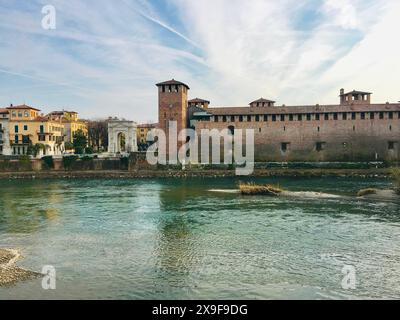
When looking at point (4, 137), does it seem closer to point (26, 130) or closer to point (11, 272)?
point (26, 130)

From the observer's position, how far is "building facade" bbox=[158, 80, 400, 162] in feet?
121

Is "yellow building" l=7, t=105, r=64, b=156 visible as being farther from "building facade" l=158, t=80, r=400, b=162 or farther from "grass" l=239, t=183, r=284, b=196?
"grass" l=239, t=183, r=284, b=196

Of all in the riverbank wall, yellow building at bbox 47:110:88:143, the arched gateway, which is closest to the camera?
the riverbank wall

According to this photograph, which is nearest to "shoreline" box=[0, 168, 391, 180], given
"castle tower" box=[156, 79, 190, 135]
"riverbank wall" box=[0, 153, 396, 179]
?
"riverbank wall" box=[0, 153, 396, 179]

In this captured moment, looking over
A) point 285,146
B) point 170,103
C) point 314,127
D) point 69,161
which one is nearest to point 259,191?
point 285,146

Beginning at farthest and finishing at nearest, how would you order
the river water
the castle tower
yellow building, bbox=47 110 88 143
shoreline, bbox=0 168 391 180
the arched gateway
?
1. yellow building, bbox=47 110 88 143
2. the arched gateway
3. the castle tower
4. shoreline, bbox=0 168 391 180
5. the river water

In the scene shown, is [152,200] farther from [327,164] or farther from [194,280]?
[327,164]

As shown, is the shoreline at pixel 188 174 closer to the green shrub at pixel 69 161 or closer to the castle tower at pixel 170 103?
the green shrub at pixel 69 161

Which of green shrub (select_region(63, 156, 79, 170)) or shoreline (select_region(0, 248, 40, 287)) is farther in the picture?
green shrub (select_region(63, 156, 79, 170))

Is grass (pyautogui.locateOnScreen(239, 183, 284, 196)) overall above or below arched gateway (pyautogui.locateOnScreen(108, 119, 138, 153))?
below

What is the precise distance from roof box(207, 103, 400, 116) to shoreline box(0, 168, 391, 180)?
578 cm

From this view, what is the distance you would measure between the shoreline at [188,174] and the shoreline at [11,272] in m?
24.7

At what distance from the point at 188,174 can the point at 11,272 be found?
26.3 meters
